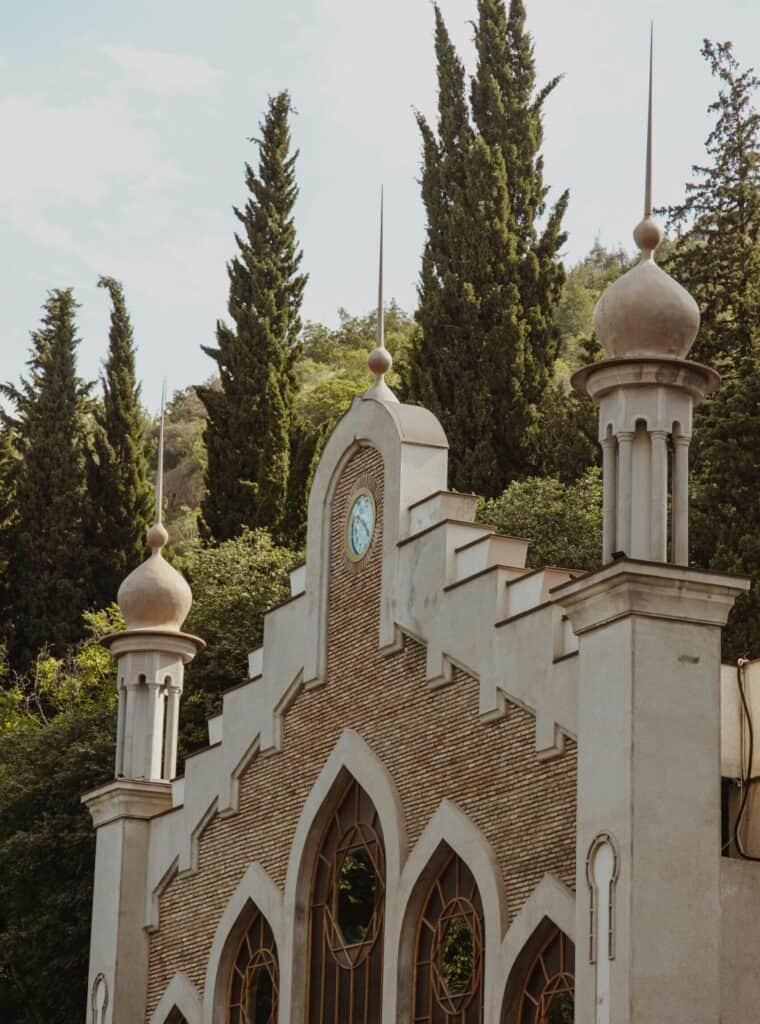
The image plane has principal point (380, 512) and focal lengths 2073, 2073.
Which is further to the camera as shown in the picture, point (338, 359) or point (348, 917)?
point (338, 359)

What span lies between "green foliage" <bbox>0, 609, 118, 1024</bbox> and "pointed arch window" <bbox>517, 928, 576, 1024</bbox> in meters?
14.8

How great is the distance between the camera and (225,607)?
124 ft

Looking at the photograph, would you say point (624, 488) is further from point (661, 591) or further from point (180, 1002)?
point (180, 1002)

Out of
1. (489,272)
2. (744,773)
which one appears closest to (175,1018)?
(744,773)

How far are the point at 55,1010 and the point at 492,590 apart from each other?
16.2 meters

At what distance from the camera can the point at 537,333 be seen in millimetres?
43750

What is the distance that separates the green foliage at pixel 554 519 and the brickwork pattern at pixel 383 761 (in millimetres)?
14586

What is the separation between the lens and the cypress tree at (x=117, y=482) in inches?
1799

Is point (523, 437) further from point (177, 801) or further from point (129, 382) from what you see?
point (177, 801)

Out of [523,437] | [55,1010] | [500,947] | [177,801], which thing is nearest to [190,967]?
[177,801]

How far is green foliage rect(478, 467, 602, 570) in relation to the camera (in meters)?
35.0

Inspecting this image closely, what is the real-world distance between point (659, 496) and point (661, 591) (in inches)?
34.5

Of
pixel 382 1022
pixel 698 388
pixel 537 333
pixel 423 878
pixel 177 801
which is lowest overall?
pixel 382 1022

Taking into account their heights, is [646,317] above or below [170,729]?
above
